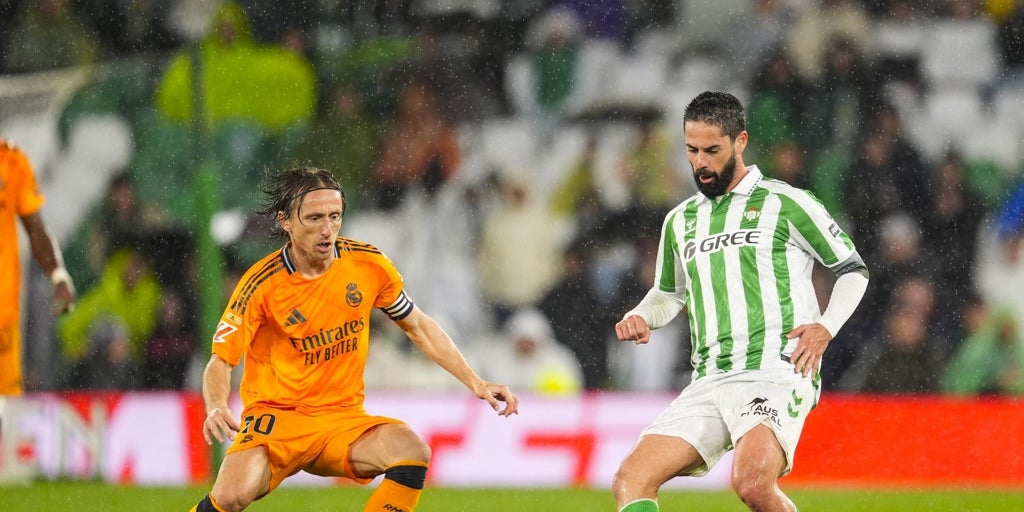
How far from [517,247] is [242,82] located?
2.31m

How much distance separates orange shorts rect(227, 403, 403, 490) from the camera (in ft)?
15.9

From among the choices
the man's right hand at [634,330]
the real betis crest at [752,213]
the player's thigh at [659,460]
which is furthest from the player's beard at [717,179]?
the player's thigh at [659,460]

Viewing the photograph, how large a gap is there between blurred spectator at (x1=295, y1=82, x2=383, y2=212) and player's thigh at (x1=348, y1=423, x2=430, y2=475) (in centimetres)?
527

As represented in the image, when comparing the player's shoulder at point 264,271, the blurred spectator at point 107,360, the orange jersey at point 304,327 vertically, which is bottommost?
the blurred spectator at point 107,360

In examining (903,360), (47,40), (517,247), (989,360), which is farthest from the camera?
(47,40)

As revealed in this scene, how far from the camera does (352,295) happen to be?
503 cm

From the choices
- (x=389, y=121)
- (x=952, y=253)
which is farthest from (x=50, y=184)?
(x=952, y=253)

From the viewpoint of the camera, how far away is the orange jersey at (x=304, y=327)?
4.91 metres

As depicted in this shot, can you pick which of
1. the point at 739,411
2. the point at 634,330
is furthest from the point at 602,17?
the point at 739,411

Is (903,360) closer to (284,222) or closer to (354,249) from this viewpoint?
(354,249)

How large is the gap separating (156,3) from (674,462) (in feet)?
25.2

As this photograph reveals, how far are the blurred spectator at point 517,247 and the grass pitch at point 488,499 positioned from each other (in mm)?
1893

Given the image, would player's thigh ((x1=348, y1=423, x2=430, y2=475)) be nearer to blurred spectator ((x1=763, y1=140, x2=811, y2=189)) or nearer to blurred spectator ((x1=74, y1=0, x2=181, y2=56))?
blurred spectator ((x1=763, y1=140, x2=811, y2=189))

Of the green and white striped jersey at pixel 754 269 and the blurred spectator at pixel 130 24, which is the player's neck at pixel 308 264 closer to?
the green and white striped jersey at pixel 754 269
